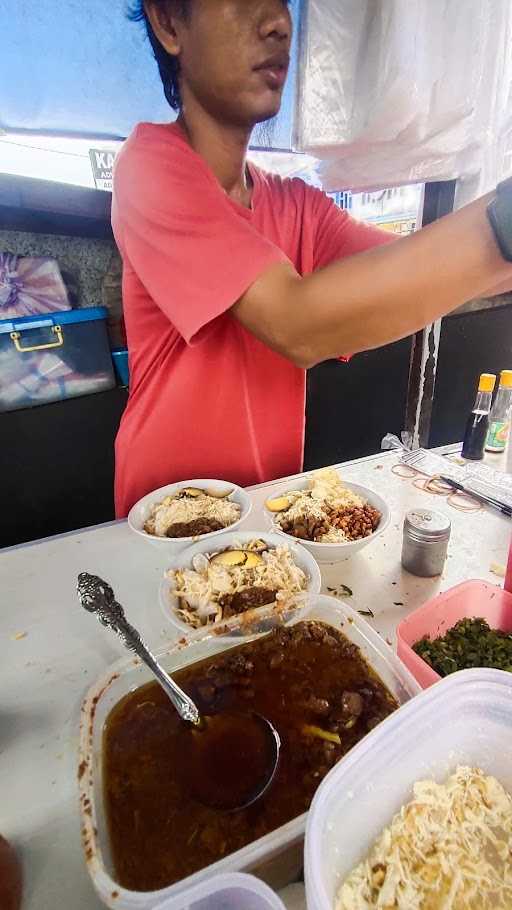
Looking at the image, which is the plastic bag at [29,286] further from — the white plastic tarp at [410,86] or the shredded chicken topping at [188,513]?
the shredded chicken topping at [188,513]

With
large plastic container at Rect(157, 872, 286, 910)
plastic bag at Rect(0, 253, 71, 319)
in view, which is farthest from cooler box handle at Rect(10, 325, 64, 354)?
large plastic container at Rect(157, 872, 286, 910)

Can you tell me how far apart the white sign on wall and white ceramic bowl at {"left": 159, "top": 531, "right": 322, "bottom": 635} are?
5.42ft

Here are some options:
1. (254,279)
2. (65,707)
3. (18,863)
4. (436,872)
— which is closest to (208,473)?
(254,279)

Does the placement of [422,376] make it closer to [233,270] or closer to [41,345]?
[233,270]

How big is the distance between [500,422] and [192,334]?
4.01ft

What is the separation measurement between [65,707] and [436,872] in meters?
0.56

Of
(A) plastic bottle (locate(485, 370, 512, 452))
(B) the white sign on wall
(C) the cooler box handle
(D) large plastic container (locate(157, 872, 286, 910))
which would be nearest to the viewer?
(D) large plastic container (locate(157, 872, 286, 910))

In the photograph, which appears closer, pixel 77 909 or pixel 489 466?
pixel 77 909

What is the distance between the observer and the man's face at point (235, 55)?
3.64ft

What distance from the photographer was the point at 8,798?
24.0 inches

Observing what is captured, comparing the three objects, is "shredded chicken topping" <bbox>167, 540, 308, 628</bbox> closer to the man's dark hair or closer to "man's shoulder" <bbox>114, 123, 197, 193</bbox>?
"man's shoulder" <bbox>114, 123, 197, 193</bbox>

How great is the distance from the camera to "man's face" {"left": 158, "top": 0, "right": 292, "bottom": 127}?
111cm

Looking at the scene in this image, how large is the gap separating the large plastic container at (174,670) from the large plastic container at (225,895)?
0.04 ft

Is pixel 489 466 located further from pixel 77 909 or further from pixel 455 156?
pixel 77 909
